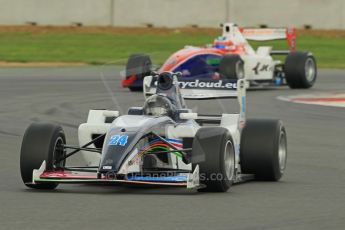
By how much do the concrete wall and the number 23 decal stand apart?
35.1 metres

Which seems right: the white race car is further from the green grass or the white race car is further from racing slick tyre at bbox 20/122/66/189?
the green grass

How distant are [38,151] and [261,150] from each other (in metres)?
Answer: 2.33

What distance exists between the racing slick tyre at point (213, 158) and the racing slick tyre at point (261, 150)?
33.5 inches

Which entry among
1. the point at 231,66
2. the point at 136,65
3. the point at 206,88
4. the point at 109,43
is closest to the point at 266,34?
the point at 231,66

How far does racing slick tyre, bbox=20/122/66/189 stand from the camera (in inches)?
426

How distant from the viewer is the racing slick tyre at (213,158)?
10.6 m

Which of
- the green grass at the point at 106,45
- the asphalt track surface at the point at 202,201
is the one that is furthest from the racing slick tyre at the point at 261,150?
the green grass at the point at 106,45

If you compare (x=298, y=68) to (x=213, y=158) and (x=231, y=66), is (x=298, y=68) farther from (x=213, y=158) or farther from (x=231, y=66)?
(x=213, y=158)

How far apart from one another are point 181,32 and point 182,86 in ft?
107

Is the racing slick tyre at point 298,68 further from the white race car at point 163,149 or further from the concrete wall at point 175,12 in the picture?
the concrete wall at point 175,12

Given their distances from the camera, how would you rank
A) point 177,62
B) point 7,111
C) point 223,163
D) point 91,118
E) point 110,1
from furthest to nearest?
point 110,1
point 177,62
point 7,111
point 91,118
point 223,163

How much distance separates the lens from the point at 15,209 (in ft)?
31.5

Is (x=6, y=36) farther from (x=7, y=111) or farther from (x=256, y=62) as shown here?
(x=7, y=111)

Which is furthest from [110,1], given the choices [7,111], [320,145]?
[320,145]
